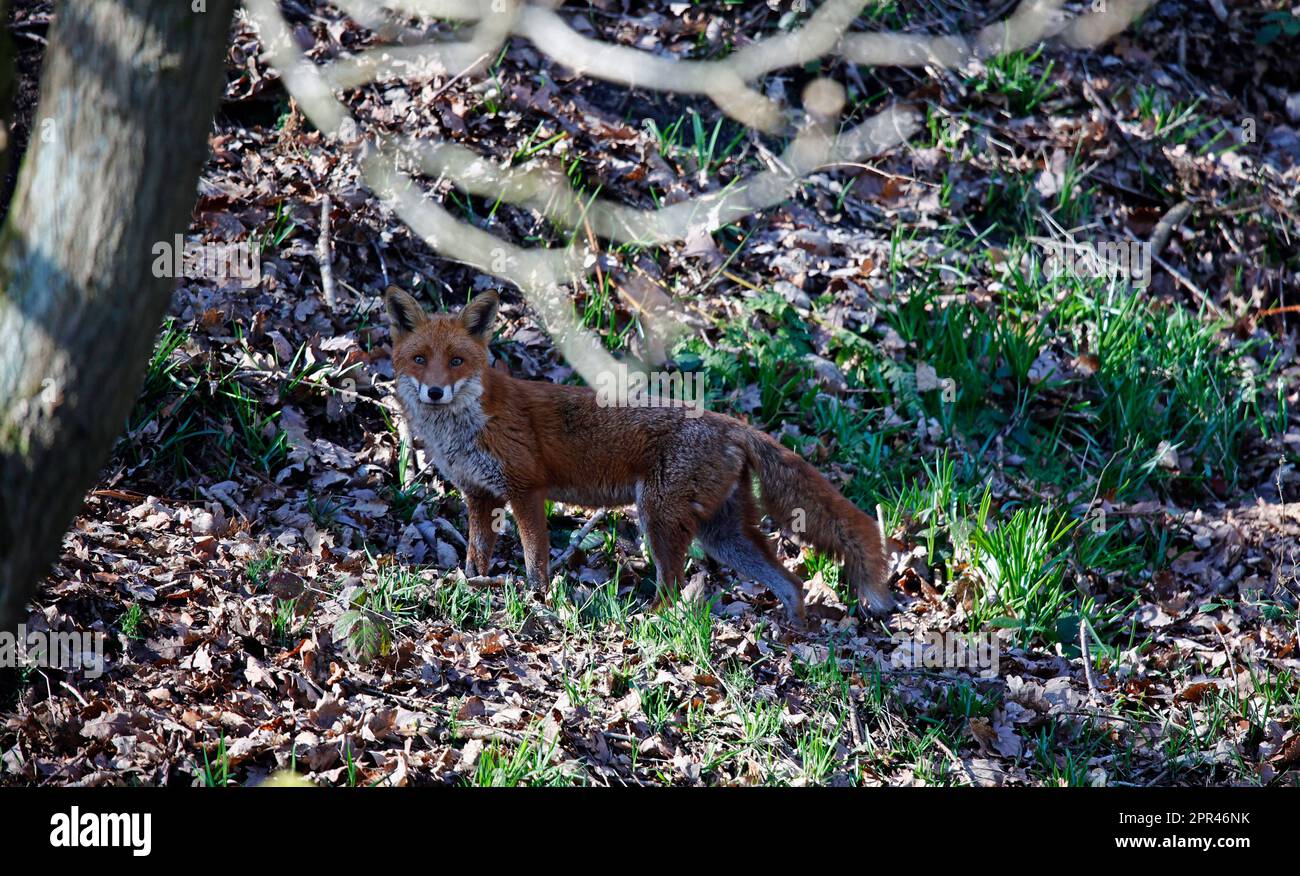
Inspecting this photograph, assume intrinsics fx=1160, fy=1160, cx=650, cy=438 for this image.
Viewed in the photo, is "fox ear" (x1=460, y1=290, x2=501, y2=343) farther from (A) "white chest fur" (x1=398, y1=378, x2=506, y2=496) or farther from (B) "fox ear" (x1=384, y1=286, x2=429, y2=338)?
(A) "white chest fur" (x1=398, y1=378, x2=506, y2=496)

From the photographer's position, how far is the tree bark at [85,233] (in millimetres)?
2930

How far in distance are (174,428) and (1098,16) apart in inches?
389

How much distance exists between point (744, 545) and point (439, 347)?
88.0 inches

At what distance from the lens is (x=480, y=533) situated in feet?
23.4

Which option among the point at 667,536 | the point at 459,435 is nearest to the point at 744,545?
the point at 667,536

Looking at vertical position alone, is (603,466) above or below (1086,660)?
above

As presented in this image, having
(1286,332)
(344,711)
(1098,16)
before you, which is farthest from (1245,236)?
(344,711)

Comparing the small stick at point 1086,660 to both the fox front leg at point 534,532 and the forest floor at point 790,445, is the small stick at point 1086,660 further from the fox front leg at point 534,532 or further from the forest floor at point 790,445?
the fox front leg at point 534,532

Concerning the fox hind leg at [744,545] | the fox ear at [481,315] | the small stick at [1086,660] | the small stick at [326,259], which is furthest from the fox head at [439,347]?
the small stick at [1086,660]

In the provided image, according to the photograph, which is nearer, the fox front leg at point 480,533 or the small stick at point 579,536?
the fox front leg at point 480,533

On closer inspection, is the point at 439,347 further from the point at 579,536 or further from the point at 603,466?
the point at 579,536

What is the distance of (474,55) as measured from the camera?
10.2 metres
